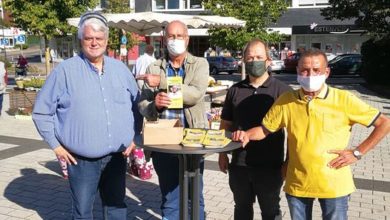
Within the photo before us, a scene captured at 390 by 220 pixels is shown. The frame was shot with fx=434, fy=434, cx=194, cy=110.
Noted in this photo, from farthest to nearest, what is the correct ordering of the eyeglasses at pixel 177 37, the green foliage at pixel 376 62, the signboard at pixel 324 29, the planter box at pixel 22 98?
the signboard at pixel 324 29, the green foliage at pixel 376 62, the planter box at pixel 22 98, the eyeglasses at pixel 177 37

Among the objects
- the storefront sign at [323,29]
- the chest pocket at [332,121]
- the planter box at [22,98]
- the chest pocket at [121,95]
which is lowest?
the planter box at [22,98]

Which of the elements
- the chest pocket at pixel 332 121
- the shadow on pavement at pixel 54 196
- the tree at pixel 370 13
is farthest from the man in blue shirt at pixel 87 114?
the tree at pixel 370 13

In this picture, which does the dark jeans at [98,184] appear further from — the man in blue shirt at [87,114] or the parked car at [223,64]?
the parked car at [223,64]

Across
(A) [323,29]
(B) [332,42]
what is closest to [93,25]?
(A) [323,29]

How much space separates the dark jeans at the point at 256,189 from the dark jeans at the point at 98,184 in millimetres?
883

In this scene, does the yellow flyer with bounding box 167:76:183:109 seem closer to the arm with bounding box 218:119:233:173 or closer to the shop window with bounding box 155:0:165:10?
the arm with bounding box 218:119:233:173

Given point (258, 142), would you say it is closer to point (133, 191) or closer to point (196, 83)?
point (196, 83)

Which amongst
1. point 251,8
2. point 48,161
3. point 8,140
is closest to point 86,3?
point 251,8

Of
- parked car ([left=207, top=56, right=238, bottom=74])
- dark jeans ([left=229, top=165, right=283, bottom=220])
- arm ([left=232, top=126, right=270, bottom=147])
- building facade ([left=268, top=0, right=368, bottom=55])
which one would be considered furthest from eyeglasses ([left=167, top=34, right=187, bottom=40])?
building facade ([left=268, top=0, right=368, bottom=55])

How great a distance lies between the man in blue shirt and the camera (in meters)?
3.04

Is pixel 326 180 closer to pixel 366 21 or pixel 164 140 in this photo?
pixel 164 140

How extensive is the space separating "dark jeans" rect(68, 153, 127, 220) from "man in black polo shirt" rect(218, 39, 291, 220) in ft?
2.99

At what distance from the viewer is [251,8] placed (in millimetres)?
17422

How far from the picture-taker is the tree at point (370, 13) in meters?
16.1
